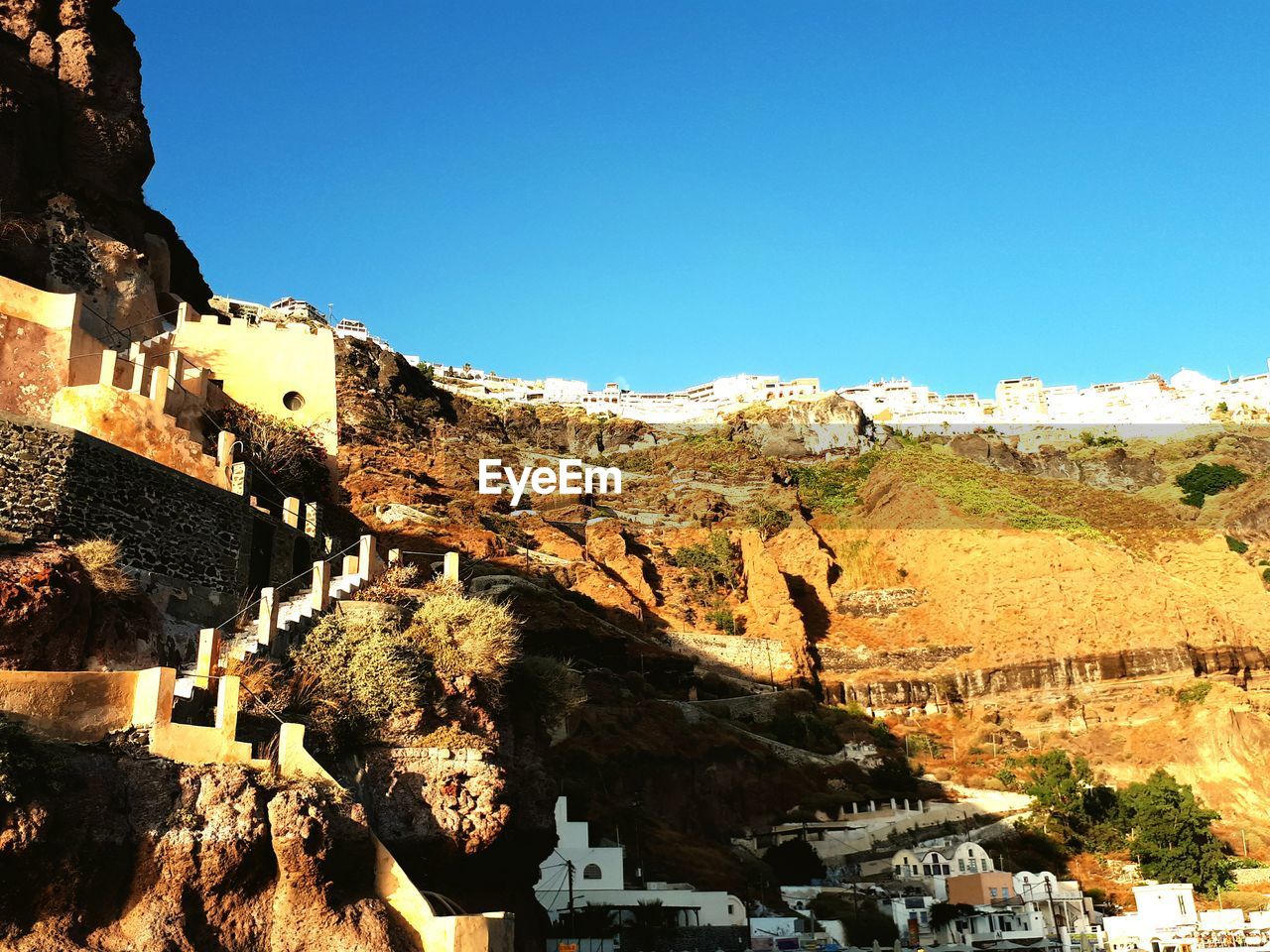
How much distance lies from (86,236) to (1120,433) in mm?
106458

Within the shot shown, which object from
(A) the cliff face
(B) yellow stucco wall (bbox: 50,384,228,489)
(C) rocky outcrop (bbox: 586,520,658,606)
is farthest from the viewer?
(C) rocky outcrop (bbox: 586,520,658,606)

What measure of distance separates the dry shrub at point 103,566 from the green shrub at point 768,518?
58097mm

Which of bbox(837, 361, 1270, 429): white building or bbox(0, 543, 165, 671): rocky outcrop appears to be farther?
bbox(837, 361, 1270, 429): white building

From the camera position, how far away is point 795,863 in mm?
39312

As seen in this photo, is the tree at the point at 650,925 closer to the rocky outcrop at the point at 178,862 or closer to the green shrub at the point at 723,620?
the rocky outcrop at the point at 178,862

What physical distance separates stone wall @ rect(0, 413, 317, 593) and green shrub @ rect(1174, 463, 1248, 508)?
84.9 m

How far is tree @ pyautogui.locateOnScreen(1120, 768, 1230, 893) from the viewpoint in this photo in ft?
134

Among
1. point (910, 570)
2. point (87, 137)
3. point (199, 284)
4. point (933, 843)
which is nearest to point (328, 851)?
point (87, 137)

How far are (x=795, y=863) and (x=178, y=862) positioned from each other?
31687 mm

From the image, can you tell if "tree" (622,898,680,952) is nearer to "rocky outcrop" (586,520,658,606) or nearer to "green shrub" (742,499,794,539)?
"rocky outcrop" (586,520,658,606)

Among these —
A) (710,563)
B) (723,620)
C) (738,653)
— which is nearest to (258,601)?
(738,653)

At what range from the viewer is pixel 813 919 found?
116ft

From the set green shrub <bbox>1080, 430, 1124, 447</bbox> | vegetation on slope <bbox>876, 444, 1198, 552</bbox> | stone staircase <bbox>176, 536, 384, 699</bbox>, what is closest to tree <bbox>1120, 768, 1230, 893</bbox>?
vegetation on slope <bbox>876, 444, 1198, 552</bbox>

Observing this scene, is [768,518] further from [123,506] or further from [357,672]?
[123,506]
